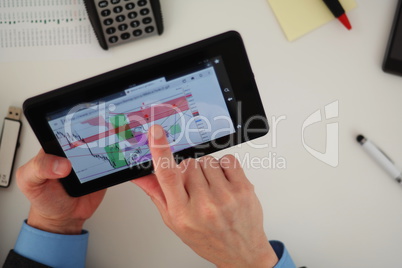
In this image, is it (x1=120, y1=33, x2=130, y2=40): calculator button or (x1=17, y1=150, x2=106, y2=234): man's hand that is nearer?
(x1=17, y1=150, x2=106, y2=234): man's hand

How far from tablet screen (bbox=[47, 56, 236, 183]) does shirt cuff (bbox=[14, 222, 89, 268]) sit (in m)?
0.12

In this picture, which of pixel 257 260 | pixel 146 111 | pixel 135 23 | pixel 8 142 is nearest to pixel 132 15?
pixel 135 23

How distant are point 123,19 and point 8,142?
0.28 m

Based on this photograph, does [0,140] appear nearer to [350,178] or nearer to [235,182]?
[235,182]

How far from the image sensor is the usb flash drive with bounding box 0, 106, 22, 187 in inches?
23.5

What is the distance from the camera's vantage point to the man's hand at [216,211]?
45 centimetres

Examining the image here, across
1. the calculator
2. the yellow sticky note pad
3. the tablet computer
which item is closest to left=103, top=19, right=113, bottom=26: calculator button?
the calculator

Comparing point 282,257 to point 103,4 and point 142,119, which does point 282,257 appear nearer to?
point 142,119

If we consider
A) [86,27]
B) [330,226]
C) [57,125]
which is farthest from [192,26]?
[330,226]

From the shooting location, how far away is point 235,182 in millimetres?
491

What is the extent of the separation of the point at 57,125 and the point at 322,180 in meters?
0.44
